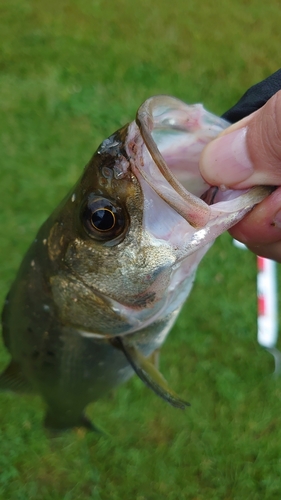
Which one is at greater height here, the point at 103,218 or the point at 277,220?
the point at 103,218

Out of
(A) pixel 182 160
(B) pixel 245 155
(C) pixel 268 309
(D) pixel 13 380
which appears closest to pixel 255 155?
(B) pixel 245 155

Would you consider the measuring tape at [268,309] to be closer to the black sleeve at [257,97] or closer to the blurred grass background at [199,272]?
the blurred grass background at [199,272]

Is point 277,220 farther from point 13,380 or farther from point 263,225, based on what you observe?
point 13,380

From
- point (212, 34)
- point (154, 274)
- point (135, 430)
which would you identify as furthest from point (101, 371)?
point (212, 34)

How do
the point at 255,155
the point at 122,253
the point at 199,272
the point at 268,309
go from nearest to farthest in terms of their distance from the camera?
the point at 255,155
the point at 122,253
the point at 268,309
the point at 199,272

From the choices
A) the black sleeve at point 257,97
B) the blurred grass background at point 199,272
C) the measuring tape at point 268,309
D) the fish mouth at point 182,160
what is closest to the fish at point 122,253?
the fish mouth at point 182,160

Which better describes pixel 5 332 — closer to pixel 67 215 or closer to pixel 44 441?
pixel 67 215

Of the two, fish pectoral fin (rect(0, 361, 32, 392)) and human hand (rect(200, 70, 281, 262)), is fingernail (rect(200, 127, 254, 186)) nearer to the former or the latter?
human hand (rect(200, 70, 281, 262))
